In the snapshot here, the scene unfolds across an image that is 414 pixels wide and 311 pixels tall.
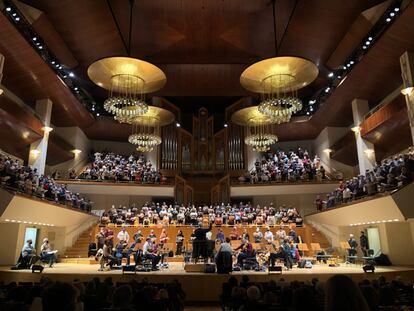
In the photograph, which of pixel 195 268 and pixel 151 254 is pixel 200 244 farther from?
pixel 151 254

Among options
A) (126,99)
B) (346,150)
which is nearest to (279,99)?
(126,99)

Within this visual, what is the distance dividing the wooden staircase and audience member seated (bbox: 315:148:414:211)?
33.0ft

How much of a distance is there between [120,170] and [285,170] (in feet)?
28.0

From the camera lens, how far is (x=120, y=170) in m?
18.5

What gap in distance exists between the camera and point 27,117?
13.2 meters

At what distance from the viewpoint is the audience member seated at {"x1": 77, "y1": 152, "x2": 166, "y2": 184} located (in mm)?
17969

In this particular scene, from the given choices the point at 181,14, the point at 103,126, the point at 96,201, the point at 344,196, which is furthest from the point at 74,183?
the point at 344,196

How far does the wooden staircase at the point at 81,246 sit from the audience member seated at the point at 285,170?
8.01 m

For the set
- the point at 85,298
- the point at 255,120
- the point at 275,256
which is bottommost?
the point at 85,298

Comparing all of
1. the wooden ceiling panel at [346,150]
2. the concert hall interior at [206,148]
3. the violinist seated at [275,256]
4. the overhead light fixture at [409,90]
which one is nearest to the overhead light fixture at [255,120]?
the concert hall interior at [206,148]

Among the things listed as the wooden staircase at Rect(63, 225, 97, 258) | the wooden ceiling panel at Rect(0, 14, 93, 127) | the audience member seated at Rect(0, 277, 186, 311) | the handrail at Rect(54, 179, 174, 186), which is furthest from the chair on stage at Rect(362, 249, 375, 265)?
the wooden ceiling panel at Rect(0, 14, 93, 127)

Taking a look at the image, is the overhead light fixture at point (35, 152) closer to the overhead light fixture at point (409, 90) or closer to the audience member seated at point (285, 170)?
the audience member seated at point (285, 170)

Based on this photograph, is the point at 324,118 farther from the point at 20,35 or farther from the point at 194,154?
the point at 20,35

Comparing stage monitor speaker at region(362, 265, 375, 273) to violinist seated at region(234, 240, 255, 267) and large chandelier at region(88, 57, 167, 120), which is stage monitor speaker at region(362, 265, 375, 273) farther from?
large chandelier at region(88, 57, 167, 120)
